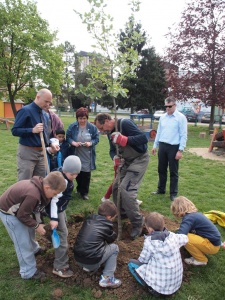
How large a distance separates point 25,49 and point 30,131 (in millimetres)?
20808

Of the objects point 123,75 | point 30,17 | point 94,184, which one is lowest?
point 94,184

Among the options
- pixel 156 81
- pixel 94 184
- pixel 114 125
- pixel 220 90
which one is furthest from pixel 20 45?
pixel 114 125

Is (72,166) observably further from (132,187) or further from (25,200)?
(132,187)

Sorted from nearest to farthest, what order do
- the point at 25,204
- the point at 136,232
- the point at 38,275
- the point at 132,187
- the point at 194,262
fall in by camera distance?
the point at 25,204
the point at 38,275
the point at 194,262
the point at 132,187
the point at 136,232

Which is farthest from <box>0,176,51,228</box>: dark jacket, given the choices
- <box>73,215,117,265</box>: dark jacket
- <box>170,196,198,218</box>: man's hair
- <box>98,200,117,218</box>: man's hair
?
<box>170,196,198,218</box>: man's hair

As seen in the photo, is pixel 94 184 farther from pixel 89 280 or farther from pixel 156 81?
pixel 156 81

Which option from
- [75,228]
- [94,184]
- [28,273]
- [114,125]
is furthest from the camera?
[94,184]

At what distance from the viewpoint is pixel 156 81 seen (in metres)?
23.9

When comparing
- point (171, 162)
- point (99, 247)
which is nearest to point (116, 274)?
point (99, 247)

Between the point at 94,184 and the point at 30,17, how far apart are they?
791 inches

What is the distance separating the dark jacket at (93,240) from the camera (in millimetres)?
2783

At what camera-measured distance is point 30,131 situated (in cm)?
379

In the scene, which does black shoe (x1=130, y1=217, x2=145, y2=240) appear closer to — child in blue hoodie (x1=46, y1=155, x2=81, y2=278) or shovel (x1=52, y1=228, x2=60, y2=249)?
child in blue hoodie (x1=46, y1=155, x2=81, y2=278)

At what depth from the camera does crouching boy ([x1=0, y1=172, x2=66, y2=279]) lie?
8.52 feet
